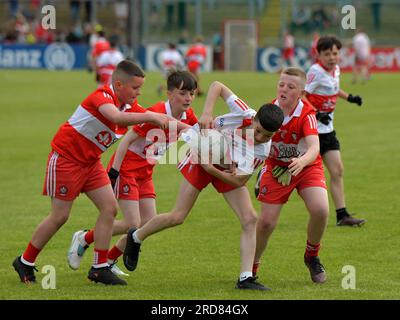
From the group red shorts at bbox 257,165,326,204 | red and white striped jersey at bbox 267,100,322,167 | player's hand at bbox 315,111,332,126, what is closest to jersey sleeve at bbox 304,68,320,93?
player's hand at bbox 315,111,332,126

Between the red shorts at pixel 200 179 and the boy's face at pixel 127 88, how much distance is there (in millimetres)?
831

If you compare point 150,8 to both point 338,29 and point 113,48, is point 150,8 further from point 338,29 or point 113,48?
point 113,48

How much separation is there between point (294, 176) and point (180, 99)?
1296 mm

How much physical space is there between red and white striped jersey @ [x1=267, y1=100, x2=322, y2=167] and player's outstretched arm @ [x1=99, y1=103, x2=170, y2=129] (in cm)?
137

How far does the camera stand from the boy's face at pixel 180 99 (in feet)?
30.6

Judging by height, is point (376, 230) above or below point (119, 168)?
below

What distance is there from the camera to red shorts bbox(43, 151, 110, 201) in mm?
8984

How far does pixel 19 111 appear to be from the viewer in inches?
1165

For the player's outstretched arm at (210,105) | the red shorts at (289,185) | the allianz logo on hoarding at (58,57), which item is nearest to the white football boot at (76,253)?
the red shorts at (289,185)

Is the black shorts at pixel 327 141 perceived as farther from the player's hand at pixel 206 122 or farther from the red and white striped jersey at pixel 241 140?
the player's hand at pixel 206 122

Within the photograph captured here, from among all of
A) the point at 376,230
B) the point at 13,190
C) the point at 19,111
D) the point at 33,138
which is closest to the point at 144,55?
the point at 19,111

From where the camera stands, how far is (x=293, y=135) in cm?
930
